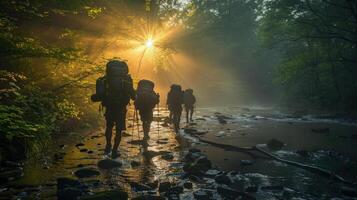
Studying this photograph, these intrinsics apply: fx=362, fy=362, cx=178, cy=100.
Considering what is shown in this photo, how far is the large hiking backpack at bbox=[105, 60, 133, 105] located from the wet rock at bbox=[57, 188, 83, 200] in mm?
3926

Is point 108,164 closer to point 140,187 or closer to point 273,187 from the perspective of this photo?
point 140,187

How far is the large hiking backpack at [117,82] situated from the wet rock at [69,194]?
3.93 metres

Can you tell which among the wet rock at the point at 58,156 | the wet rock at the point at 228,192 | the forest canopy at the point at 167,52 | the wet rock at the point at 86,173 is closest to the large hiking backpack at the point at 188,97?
the forest canopy at the point at 167,52

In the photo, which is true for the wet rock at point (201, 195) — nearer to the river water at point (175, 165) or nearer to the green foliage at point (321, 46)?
the river water at point (175, 165)

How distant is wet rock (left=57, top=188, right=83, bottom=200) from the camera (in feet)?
22.0

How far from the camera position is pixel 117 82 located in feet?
33.9

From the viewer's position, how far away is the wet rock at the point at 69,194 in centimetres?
669

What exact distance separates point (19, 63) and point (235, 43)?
66.7m

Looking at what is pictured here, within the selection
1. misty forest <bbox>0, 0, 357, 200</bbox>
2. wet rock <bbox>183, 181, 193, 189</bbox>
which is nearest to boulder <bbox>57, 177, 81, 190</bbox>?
misty forest <bbox>0, 0, 357, 200</bbox>

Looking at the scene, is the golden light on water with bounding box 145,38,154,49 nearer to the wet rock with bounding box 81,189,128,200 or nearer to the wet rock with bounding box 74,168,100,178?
the wet rock with bounding box 74,168,100,178

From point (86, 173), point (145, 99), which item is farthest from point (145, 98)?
point (86, 173)

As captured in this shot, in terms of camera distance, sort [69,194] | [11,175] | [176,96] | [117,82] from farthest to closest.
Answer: [176,96] → [117,82] → [11,175] → [69,194]

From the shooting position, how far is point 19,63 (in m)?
9.91

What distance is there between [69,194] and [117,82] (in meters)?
4.24
